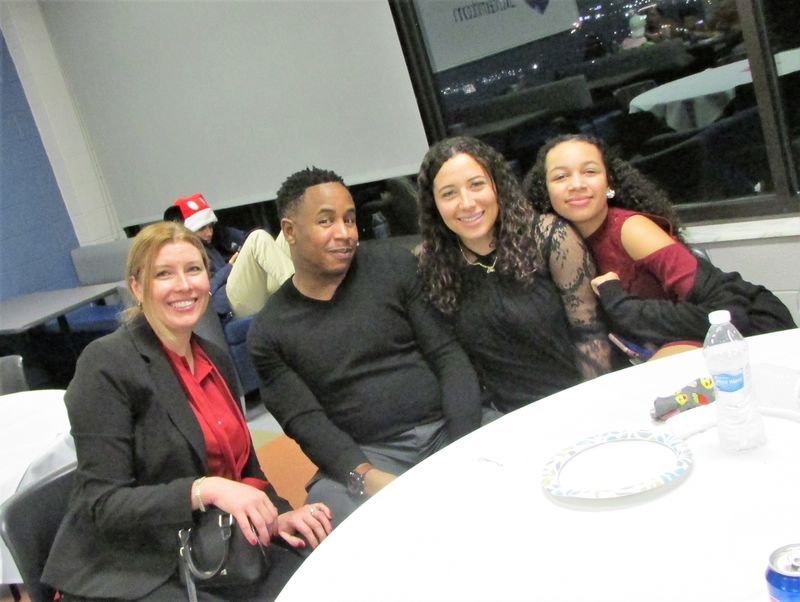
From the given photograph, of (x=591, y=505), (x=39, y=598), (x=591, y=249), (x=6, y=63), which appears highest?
(x=6, y=63)

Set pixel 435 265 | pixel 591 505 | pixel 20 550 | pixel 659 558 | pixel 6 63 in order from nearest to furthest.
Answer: pixel 659 558 < pixel 591 505 < pixel 20 550 < pixel 435 265 < pixel 6 63

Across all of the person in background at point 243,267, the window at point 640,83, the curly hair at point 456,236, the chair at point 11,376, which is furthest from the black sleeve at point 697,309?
the chair at point 11,376

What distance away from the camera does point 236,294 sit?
3.85 metres

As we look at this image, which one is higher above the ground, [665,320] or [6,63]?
[6,63]

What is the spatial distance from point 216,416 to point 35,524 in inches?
17.3

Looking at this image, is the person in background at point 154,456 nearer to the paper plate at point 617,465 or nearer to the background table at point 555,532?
the background table at point 555,532

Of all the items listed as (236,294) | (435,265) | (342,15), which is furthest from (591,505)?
(342,15)

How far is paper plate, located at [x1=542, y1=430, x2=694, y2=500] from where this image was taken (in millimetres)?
1144

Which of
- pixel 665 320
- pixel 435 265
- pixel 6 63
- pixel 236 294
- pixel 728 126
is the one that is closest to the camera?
pixel 665 320

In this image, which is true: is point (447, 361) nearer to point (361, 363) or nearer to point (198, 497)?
point (361, 363)

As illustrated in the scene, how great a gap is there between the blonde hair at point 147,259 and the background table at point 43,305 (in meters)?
2.78

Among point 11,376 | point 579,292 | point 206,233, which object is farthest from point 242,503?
point 206,233

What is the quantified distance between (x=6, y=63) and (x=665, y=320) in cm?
523

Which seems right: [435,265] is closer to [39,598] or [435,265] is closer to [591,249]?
[591,249]
